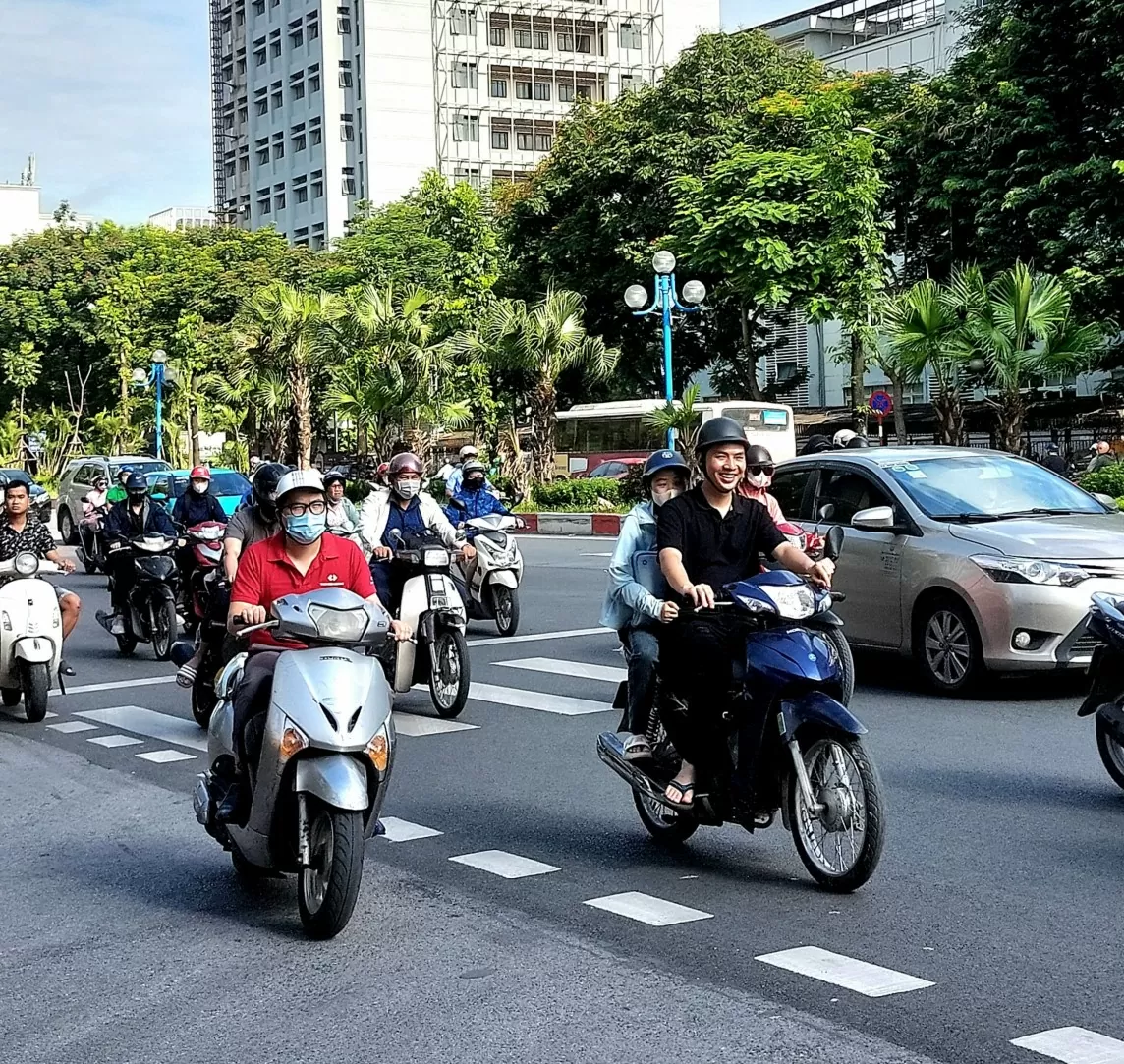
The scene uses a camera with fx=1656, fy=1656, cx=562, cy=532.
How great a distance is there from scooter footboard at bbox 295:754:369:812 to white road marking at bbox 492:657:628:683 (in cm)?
662

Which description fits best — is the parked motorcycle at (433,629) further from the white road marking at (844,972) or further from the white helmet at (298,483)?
the white road marking at (844,972)

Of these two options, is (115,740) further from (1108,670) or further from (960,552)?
(1108,670)

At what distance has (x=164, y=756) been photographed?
960 cm

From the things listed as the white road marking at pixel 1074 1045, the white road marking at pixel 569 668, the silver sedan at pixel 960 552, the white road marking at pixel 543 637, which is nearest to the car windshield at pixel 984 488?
the silver sedan at pixel 960 552

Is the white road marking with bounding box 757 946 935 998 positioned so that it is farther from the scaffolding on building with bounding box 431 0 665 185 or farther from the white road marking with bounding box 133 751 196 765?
the scaffolding on building with bounding box 431 0 665 185

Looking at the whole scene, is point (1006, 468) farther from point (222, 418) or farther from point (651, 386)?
point (222, 418)

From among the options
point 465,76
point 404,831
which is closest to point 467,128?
point 465,76

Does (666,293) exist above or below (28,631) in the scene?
above

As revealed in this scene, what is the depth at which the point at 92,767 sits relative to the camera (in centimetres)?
934

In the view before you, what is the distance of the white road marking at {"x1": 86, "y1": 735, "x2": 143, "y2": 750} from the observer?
33.3ft

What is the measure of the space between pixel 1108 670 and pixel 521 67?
86841 millimetres

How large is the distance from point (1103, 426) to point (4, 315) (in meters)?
40.9

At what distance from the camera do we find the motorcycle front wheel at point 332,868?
5.39 meters

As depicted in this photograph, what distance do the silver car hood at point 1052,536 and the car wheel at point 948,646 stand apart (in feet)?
1.51
